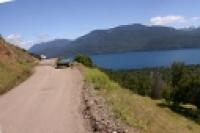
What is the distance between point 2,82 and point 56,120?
54.7ft

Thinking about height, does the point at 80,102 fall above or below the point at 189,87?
above

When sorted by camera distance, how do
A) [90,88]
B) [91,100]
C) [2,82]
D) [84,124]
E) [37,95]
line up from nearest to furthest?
[84,124], [91,100], [37,95], [90,88], [2,82]

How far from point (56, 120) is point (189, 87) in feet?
177

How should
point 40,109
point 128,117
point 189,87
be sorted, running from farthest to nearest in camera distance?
point 189,87, point 40,109, point 128,117

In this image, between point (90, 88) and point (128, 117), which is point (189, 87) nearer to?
point (90, 88)

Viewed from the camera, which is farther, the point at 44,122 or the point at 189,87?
the point at 189,87

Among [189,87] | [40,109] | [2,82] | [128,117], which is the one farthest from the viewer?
[189,87]

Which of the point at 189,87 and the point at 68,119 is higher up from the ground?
the point at 68,119

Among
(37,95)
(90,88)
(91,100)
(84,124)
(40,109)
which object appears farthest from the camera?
(90,88)

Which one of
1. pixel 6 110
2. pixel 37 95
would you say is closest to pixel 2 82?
pixel 37 95

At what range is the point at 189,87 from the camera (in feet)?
225

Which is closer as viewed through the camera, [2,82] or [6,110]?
[6,110]

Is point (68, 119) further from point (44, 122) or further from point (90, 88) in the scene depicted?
point (90, 88)

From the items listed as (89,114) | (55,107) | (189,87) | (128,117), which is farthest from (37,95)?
(189,87)
